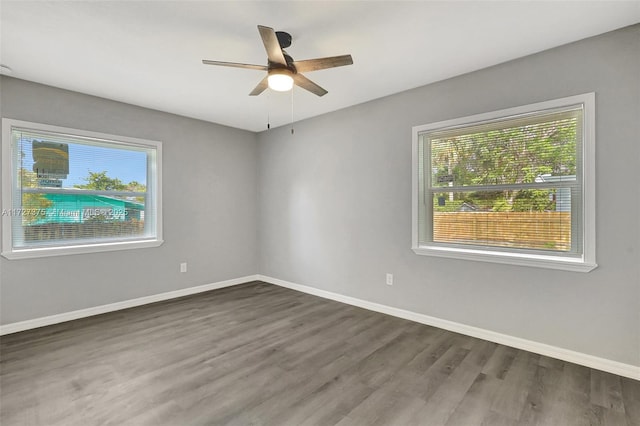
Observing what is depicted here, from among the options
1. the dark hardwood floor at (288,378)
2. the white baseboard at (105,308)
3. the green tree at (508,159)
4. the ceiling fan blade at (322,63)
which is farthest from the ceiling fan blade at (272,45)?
the white baseboard at (105,308)

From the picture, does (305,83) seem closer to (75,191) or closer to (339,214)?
(339,214)

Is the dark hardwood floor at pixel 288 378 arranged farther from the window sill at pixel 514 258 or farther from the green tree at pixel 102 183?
the green tree at pixel 102 183

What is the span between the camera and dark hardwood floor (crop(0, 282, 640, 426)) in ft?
6.00

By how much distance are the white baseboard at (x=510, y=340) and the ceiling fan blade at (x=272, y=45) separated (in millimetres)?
2836

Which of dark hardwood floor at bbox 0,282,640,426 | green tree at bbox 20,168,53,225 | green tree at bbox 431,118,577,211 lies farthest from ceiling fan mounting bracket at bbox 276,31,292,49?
green tree at bbox 20,168,53,225

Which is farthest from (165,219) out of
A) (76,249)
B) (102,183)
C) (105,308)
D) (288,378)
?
(288,378)

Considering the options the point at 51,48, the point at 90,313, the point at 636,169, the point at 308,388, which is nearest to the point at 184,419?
the point at 308,388

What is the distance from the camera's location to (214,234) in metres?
4.70

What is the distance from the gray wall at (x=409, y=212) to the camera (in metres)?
2.26

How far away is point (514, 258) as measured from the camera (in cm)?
272

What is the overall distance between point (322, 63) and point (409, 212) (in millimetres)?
1943

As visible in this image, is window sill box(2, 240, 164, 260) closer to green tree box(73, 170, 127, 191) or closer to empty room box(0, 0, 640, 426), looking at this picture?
empty room box(0, 0, 640, 426)

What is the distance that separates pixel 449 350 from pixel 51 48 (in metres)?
4.21

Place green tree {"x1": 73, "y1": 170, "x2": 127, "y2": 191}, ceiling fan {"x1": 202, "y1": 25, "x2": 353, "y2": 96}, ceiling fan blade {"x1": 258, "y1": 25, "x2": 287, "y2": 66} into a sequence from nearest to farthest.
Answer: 1. ceiling fan blade {"x1": 258, "y1": 25, "x2": 287, "y2": 66}
2. ceiling fan {"x1": 202, "y1": 25, "x2": 353, "y2": 96}
3. green tree {"x1": 73, "y1": 170, "x2": 127, "y2": 191}
